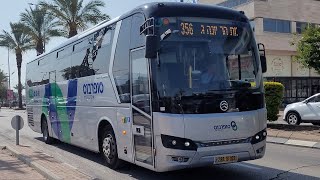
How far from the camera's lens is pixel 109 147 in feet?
32.5

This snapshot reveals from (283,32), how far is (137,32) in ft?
129

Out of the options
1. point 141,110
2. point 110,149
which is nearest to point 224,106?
point 141,110

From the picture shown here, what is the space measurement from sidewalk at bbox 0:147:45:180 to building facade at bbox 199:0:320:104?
34.8 m

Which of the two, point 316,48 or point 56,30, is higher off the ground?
point 56,30

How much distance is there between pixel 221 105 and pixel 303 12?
42355mm

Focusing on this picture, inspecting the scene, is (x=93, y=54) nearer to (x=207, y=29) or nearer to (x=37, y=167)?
(x=37, y=167)

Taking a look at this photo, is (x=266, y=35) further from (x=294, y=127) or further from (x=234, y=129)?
(x=234, y=129)

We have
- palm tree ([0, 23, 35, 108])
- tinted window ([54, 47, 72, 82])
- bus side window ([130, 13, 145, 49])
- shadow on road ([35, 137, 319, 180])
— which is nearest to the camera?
bus side window ([130, 13, 145, 49])

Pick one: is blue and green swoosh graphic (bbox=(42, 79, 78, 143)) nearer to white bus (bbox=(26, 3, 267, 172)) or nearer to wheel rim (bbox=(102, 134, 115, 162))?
wheel rim (bbox=(102, 134, 115, 162))

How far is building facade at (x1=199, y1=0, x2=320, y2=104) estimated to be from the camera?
43344mm

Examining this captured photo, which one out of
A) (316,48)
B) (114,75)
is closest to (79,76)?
(114,75)

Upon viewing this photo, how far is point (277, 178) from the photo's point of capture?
860 centimetres

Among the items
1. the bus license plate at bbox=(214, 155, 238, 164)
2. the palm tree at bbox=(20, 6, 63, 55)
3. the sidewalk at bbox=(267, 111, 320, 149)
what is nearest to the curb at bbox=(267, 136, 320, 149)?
the sidewalk at bbox=(267, 111, 320, 149)

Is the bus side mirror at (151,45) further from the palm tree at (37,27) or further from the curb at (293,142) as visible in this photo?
the palm tree at (37,27)
